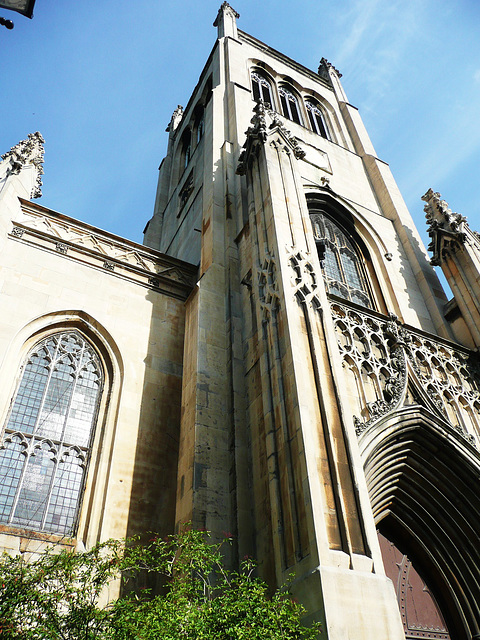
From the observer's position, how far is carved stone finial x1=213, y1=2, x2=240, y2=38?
992 inches

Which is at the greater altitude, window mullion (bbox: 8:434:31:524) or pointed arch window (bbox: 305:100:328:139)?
pointed arch window (bbox: 305:100:328:139)

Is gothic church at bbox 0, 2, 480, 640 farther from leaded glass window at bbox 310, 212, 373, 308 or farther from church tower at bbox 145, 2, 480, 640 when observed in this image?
leaded glass window at bbox 310, 212, 373, 308

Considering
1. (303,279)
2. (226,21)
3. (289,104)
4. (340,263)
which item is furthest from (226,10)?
(303,279)

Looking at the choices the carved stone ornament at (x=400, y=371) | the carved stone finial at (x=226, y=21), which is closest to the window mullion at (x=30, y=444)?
the carved stone ornament at (x=400, y=371)

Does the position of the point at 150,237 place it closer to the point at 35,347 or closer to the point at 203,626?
the point at 35,347

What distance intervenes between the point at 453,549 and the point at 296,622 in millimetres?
6120

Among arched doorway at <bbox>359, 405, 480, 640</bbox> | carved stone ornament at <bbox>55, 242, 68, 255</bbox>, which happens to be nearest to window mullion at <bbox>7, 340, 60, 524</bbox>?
carved stone ornament at <bbox>55, 242, 68, 255</bbox>

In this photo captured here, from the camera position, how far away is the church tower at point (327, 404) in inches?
270

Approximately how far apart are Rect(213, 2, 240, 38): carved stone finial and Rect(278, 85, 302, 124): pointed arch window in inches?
135

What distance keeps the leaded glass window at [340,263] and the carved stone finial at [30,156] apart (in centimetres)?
757

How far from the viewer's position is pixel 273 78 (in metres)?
24.8

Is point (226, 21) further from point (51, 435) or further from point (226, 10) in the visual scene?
point (51, 435)

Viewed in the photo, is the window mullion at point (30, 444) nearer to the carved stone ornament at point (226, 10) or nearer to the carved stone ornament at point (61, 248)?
the carved stone ornament at point (61, 248)

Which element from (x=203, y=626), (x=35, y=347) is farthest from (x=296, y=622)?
(x=35, y=347)
